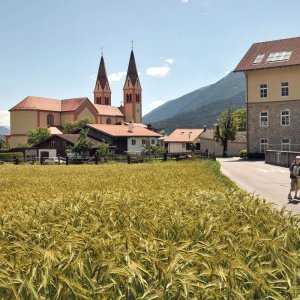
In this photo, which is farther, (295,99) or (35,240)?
(295,99)

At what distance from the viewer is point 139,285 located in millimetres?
3041

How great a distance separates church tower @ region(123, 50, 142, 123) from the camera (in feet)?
474

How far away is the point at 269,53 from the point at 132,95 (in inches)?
3686

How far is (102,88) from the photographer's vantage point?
5866 inches

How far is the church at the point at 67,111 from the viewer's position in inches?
4540

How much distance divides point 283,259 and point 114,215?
315 centimetres

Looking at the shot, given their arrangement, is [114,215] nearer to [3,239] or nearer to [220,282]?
[3,239]

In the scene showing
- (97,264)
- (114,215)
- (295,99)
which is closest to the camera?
(97,264)

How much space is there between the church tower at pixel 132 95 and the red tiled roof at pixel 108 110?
4.72 meters

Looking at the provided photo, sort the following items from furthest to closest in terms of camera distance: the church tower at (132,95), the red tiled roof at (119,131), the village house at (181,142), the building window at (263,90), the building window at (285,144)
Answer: the church tower at (132,95) → the village house at (181,142) → the red tiled roof at (119,131) → the building window at (263,90) → the building window at (285,144)

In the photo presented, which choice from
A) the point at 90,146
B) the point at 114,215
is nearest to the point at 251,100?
the point at 90,146

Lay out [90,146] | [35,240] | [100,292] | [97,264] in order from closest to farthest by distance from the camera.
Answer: [100,292]
[97,264]
[35,240]
[90,146]

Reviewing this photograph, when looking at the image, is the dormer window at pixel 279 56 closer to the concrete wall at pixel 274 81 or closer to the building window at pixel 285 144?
the concrete wall at pixel 274 81

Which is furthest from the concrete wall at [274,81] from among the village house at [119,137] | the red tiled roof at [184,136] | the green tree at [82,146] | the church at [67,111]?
the church at [67,111]
